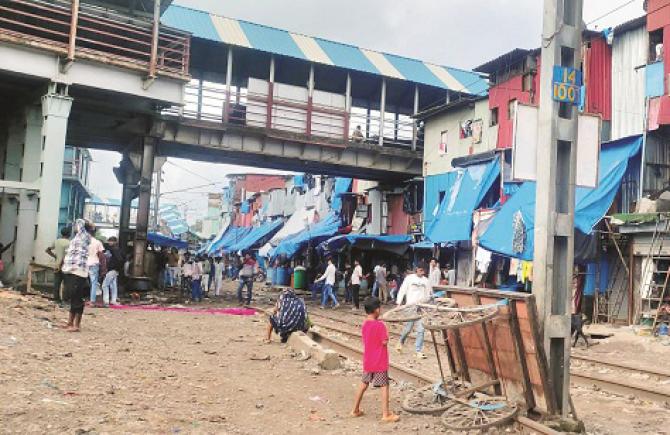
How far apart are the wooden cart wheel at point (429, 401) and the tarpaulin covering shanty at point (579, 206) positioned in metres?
10.2

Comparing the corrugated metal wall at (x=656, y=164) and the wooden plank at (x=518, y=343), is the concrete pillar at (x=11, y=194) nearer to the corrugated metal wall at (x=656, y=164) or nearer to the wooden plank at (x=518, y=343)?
the wooden plank at (x=518, y=343)

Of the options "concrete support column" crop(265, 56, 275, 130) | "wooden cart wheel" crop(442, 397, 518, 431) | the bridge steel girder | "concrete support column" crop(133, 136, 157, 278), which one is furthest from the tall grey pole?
"concrete support column" crop(265, 56, 275, 130)

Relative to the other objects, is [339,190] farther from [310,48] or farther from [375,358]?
[375,358]

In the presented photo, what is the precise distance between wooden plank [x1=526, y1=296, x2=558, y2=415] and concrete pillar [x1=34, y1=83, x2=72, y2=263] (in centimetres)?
1591

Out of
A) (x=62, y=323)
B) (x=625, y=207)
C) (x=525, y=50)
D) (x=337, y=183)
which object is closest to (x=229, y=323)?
(x=62, y=323)

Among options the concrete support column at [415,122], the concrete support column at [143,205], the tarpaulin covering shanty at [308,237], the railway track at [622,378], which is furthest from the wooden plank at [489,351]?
the tarpaulin covering shanty at [308,237]

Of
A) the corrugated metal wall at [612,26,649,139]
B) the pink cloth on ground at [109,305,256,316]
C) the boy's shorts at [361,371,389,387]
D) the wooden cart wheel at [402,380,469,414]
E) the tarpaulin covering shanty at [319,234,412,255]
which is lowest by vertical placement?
the pink cloth on ground at [109,305,256,316]

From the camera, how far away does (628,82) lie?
63.0 ft

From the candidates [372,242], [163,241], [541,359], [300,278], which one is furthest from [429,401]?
[300,278]

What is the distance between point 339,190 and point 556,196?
32045 mm

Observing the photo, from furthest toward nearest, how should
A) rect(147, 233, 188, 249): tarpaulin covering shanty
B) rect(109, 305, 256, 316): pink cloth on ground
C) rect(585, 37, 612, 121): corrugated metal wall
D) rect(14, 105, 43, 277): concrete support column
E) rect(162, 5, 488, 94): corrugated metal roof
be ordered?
1. rect(147, 233, 188, 249): tarpaulin covering shanty
2. rect(162, 5, 488, 94): corrugated metal roof
3. rect(585, 37, 612, 121): corrugated metal wall
4. rect(14, 105, 43, 277): concrete support column
5. rect(109, 305, 256, 316): pink cloth on ground

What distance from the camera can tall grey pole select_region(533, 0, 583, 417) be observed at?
6121mm

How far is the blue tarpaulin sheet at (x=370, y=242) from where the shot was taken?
1176 inches

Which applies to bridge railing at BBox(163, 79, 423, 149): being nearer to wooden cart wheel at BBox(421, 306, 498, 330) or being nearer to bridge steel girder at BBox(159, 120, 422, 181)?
bridge steel girder at BBox(159, 120, 422, 181)
